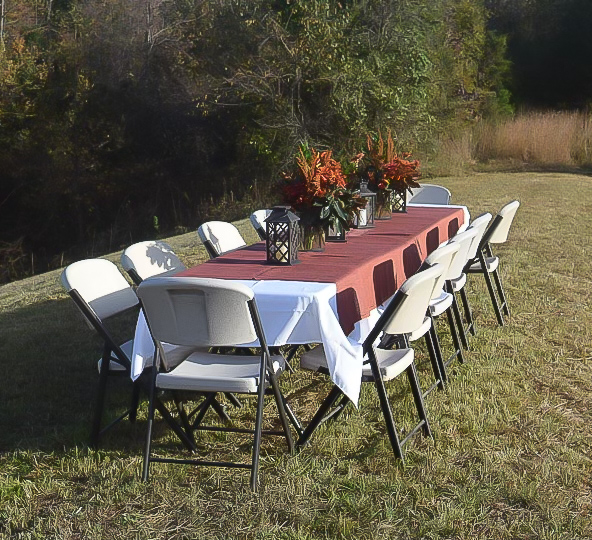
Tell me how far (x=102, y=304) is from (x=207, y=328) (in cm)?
98

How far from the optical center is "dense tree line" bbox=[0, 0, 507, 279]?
16.9m

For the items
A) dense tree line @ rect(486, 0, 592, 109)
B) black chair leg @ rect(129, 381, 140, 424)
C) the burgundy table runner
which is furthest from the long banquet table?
dense tree line @ rect(486, 0, 592, 109)

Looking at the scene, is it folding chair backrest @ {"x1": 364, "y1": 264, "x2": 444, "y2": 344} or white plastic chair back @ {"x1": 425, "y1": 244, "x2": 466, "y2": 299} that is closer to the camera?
folding chair backrest @ {"x1": 364, "y1": 264, "x2": 444, "y2": 344}

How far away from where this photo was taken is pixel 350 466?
374 cm

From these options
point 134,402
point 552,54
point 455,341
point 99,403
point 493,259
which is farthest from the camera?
point 552,54

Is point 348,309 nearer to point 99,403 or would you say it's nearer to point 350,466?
point 350,466

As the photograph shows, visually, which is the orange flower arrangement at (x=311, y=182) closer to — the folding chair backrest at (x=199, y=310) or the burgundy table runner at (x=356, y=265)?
the burgundy table runner at (x=356, y=265)

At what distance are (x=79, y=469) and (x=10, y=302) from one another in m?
5.56

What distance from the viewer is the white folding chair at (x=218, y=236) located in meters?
5.55

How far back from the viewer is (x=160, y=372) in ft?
12.4

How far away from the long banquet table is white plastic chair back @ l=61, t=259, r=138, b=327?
1.14 feet

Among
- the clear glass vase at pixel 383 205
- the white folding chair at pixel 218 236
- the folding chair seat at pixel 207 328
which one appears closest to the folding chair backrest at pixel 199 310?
the folding chair seat at pixel 207 328

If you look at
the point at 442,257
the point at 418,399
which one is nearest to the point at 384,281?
the point at 442,257

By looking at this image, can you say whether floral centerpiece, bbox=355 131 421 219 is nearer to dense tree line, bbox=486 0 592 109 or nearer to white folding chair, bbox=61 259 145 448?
white folding chair, bbox=61 259 145 448
